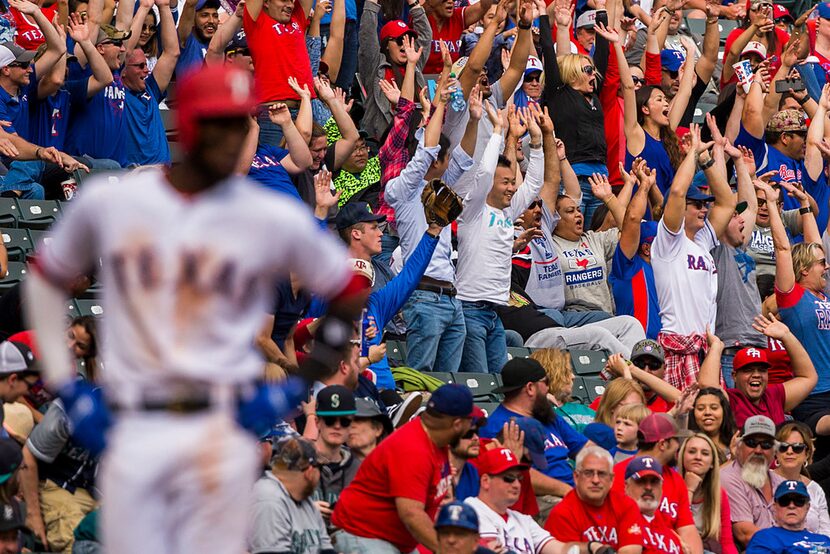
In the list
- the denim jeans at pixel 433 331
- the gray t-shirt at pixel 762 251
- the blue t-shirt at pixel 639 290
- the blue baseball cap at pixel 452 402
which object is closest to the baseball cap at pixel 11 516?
the blue baseball cap at pixel 452 402

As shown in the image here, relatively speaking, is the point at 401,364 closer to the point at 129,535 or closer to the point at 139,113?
the point at 139,113

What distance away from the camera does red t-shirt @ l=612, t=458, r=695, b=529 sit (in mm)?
9000

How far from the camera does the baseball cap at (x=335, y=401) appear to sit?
27.3 feet

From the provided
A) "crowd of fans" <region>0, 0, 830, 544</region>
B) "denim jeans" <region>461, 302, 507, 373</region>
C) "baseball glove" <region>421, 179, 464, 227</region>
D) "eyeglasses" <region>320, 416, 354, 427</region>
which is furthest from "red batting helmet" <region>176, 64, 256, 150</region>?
"denim jeans" <region>461, 302, 507, 373</region>

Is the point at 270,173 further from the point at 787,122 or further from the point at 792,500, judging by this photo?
the point at 787,122

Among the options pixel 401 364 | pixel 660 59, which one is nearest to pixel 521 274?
pixel 401 364

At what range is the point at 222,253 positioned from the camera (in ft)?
14.5

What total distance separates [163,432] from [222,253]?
1.70ft

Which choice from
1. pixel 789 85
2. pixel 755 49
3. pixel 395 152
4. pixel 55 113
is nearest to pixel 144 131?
pixel 55 113

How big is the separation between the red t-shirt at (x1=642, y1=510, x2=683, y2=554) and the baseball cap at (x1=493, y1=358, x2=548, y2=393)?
105cm

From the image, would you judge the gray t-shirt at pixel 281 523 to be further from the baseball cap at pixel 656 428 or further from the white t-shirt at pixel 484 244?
the white t-shirt at pixel 484 244

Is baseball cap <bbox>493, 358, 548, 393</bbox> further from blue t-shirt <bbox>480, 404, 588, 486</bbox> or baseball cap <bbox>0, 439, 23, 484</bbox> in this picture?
baseball cap <bbox>0, 439, 23, 484</bbox>

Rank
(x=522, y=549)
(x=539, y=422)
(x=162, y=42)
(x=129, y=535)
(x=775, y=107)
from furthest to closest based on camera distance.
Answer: (x=775, y=107) → (x=162, y=42) → (x=539, y=422) → (x=522, y=549) → (x=129, y=535)

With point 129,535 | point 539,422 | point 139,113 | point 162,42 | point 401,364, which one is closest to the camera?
point 129,535
